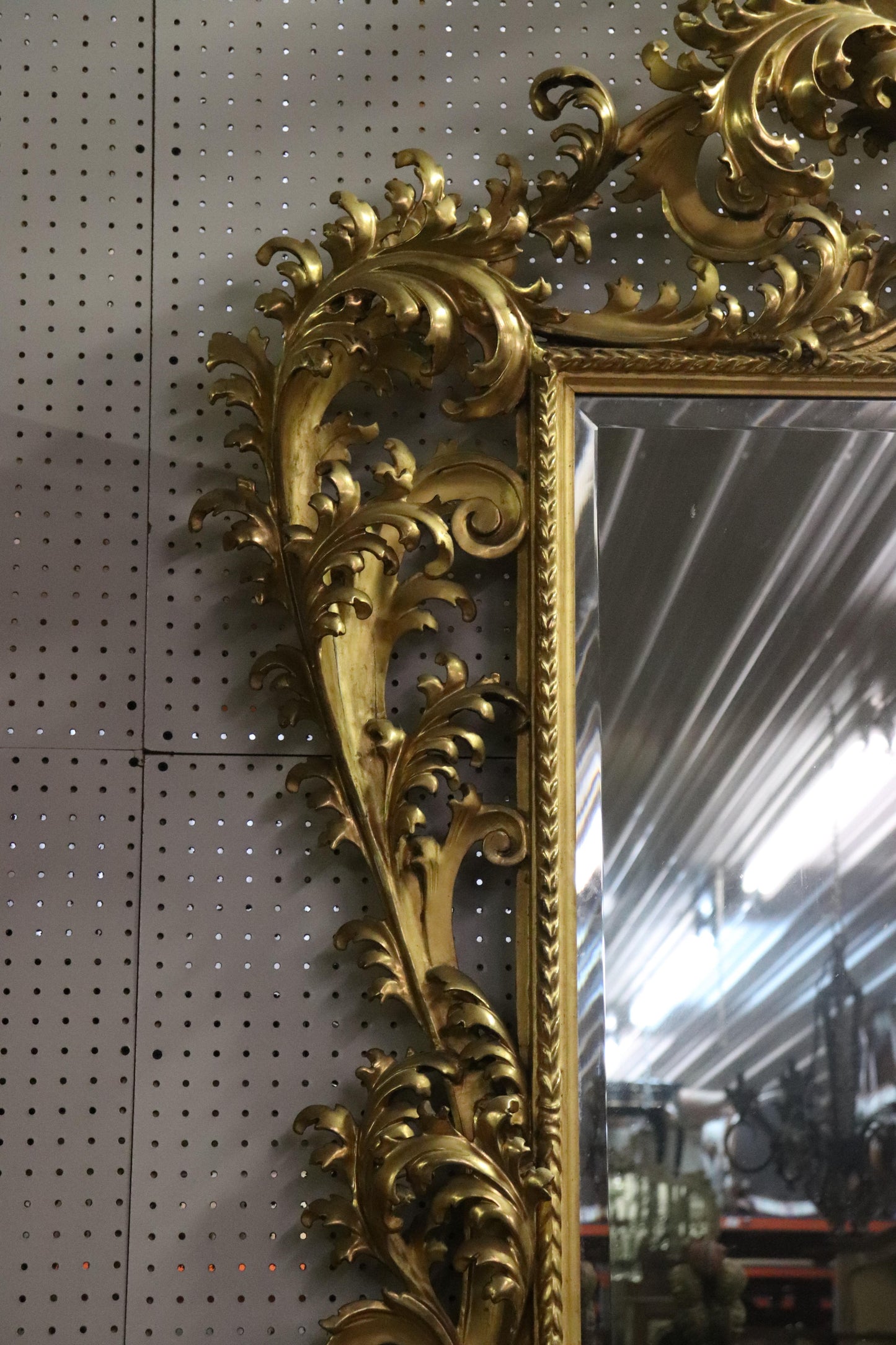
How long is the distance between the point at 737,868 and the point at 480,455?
54 cm

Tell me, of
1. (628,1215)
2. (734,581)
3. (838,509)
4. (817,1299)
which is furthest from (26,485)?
(817,1299)

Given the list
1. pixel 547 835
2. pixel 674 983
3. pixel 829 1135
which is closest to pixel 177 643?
pixel 547 835

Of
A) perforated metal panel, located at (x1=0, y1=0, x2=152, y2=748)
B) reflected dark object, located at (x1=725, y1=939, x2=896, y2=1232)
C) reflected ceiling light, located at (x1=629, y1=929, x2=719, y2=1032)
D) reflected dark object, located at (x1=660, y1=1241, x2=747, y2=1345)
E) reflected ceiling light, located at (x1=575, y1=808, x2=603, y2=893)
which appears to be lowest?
reflected dark object, located at (x1=660, y1=1241, x2=747, y2=1345)

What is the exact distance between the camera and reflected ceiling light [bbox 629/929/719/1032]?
136 cm

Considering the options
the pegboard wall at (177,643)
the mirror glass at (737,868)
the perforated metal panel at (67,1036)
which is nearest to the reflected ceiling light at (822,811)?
the mirror glass at (737,868)

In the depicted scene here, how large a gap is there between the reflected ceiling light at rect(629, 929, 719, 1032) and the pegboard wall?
0.16m

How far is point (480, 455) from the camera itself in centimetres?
146

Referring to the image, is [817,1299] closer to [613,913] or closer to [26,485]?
[613,913]

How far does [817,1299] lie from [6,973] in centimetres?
93

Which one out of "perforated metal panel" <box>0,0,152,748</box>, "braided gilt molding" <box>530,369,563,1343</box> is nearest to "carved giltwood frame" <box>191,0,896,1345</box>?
"braided gilt molding" <box>530,369,563,1343</box>

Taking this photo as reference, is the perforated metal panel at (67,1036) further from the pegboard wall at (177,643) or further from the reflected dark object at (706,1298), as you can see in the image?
the reflected dark object at (706,1298)

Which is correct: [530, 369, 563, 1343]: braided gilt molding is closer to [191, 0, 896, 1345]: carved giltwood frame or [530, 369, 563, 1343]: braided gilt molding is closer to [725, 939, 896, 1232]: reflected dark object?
[191, 0, 896, 1345]: carved giltwood frame

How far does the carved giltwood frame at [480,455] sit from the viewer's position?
1363 mm

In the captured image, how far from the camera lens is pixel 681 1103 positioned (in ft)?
4.40
